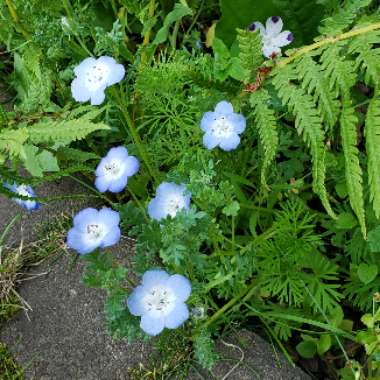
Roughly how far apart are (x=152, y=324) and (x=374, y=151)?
1.97 ft

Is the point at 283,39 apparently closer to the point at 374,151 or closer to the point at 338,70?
the point at 338,70

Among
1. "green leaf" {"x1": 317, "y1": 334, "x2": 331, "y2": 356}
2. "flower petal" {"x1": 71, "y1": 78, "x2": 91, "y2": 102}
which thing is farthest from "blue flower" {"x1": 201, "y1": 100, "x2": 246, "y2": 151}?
"green leaf" {"x1": 317, "y1": 334, "x2": 331, "y2": 356}

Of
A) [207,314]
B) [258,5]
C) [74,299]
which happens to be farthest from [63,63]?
[207,314]

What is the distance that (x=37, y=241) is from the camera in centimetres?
191

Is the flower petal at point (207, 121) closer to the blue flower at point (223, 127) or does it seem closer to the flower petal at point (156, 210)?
the blue flower at point (223, 127)

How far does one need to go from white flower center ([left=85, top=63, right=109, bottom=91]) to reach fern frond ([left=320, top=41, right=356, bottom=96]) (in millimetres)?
540

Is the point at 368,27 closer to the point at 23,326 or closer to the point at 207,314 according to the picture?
the point at 207,314

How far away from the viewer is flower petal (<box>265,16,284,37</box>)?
1920 mm

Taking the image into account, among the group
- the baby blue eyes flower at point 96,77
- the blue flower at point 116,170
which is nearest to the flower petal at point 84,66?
the baby blue eyes flower at point 96,77

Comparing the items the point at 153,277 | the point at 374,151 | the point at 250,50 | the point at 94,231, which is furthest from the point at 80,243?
the point at 374,151

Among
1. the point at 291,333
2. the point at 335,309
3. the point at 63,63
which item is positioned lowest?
the point at 291,333

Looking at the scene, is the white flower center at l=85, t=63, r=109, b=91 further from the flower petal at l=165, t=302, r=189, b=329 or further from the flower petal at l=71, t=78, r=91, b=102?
the flower petal at l=165, t=302, r=189, b=329

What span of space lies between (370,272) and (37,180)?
857 millimetres

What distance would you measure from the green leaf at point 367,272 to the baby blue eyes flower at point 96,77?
77 cm
